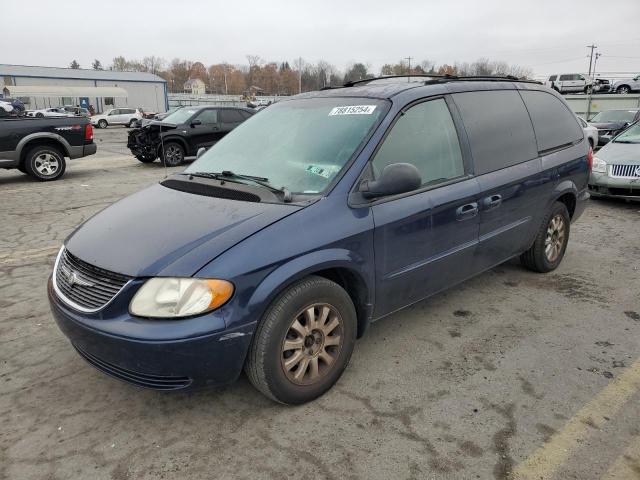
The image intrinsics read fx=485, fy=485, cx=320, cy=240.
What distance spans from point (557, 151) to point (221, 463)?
386cm

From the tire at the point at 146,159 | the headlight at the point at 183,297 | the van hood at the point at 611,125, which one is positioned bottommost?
the tire at the point at 146,159

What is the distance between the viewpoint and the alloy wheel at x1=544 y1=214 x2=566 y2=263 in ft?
15.0

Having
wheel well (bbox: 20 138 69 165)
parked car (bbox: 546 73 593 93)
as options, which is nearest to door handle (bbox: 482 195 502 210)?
wheel well (bbox: 20 138 69 165)

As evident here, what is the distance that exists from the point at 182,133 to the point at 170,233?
35.9 ft

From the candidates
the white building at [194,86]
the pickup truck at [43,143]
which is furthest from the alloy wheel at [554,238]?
the white building at [194,86]

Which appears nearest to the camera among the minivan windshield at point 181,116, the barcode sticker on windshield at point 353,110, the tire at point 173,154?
the barcode sticker on windshield at point 353,110

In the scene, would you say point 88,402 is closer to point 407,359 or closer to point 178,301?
point 178,301

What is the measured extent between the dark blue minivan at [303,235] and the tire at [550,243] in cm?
34

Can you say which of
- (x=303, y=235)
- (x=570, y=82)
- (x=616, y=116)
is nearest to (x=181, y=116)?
(x=303, y=235)

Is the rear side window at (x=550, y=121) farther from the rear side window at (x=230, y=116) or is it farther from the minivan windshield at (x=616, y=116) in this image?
the minivan windshield at (x=616, y=116)

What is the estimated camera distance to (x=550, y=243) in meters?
4.62

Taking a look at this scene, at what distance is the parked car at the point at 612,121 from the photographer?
586 inches

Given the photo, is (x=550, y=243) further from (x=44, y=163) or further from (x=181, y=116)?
(x=181, y=116)

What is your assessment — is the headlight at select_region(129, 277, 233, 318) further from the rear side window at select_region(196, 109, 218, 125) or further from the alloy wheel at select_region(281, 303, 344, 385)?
the rear side window at select_region(196, 109, 218, 125)
